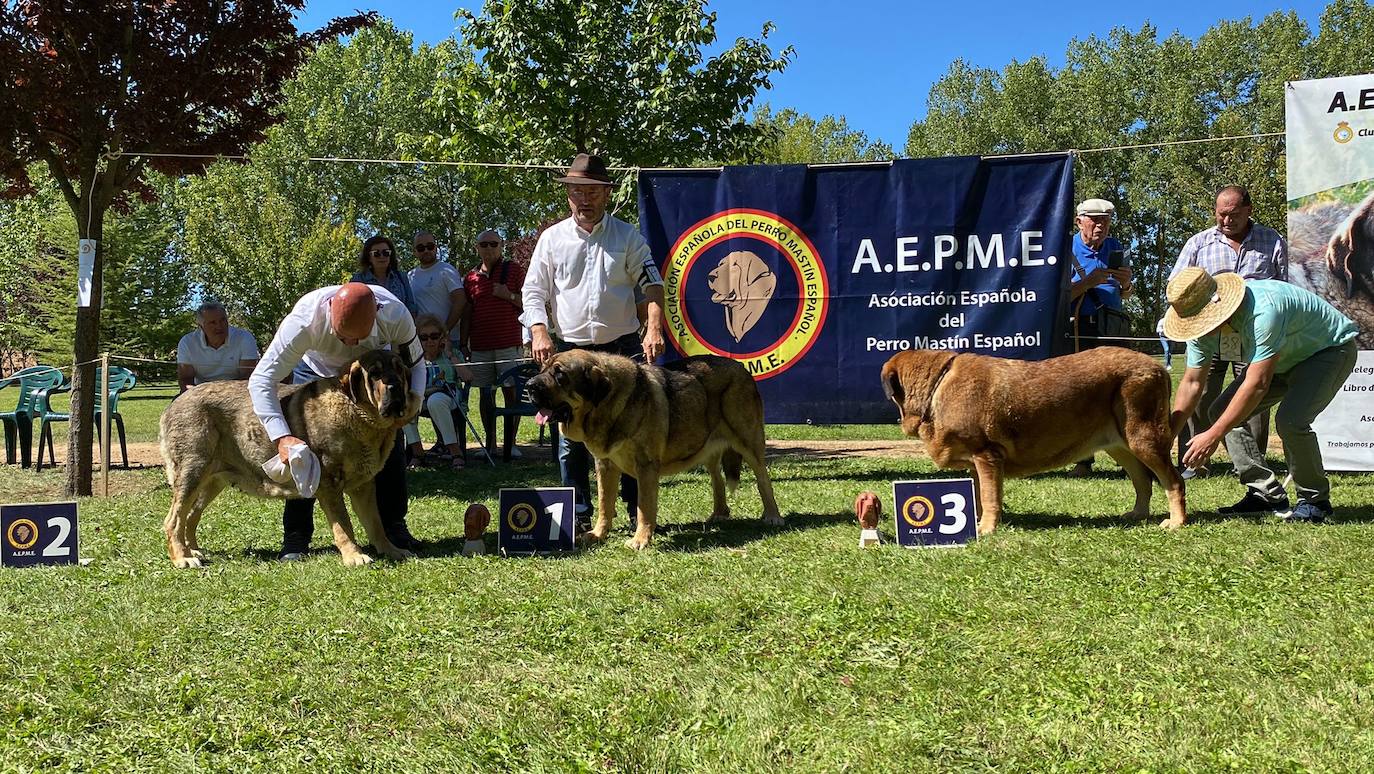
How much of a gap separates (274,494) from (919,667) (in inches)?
168

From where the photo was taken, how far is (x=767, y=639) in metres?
4.40

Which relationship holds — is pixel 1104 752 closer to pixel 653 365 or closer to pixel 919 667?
pixel 919 667

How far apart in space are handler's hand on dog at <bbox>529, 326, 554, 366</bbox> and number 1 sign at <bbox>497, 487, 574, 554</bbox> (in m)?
0.86

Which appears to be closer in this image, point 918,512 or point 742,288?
point 918,512

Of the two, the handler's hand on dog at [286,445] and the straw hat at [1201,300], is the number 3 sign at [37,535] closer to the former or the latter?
the handler's hand on dog at [286,445]

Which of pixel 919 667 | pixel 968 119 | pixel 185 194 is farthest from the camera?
pixel 968 119

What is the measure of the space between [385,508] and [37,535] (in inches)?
85.9

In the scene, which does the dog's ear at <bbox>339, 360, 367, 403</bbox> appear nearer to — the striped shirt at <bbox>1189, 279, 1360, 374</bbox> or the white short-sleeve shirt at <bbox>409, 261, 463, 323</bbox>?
the white short-sleeve shirt at <bbox>409, 261, 463, 323</bbox>

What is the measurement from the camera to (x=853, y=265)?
9.79 metres

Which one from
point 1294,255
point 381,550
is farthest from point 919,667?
point 1294,255

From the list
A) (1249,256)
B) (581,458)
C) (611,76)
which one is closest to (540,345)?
(581,458)

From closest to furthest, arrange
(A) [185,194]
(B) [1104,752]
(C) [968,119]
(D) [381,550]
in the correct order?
1. (B) [1104,752]
2. (D) [381,550]
3. (A) [185,194]
4. (C) [968,119]

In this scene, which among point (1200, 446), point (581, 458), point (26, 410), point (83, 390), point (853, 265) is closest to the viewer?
point (1200, 446)

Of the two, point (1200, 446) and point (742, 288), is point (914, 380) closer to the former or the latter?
point (1200, 446)
